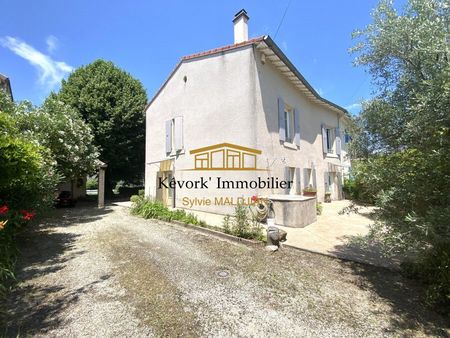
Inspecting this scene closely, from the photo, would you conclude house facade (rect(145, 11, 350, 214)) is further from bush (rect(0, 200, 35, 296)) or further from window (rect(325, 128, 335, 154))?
bush (rect(0, 200, 35, 296))

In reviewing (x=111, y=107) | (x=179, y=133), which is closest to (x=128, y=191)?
(x=111, y=107)

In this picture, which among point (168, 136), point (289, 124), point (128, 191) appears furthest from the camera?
point (128, 191)

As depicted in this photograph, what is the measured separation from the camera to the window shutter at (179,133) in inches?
586

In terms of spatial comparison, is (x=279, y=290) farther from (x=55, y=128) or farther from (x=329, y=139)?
(x=329, y=139)

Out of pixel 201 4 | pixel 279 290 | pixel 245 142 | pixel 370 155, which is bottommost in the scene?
pixel 279 290

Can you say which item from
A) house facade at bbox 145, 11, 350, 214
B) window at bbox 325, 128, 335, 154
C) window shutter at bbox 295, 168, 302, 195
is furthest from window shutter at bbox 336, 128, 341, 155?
window shutter at bbox 295, 168, 302, 195

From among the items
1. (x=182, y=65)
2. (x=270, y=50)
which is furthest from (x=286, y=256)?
(x=182, y=65)

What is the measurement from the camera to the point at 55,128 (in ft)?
43.9

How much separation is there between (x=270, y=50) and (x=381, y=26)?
7.58 meters

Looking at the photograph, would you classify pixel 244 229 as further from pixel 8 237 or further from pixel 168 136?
pixel 168 136

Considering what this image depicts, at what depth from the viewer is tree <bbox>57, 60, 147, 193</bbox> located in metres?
21.7

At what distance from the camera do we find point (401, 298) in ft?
15.1

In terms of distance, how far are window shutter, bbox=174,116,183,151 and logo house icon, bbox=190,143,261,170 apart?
4.00 ft

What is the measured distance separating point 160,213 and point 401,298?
1050 cm
